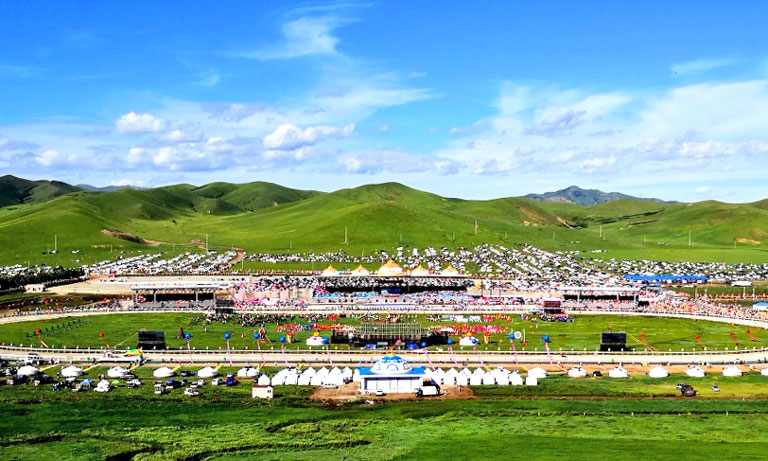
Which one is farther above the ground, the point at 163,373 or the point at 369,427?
the point at 163,373

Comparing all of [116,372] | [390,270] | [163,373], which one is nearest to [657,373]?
[163,373]

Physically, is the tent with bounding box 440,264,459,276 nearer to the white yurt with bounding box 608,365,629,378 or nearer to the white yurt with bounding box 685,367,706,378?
the white yurt with bounding box 608,365,629,378

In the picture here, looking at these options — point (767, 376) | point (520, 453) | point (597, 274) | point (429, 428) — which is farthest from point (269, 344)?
point (597, 274)

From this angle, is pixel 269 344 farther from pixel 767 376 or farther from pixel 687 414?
pixel 767 376

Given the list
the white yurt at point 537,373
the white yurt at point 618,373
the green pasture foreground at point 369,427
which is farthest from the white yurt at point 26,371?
the white yurt at point 618,373

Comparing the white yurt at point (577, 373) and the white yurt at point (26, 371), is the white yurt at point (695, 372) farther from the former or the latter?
the white yurt at point (26, 371)

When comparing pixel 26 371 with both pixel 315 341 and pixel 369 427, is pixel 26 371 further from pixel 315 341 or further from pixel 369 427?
pixel 369 427

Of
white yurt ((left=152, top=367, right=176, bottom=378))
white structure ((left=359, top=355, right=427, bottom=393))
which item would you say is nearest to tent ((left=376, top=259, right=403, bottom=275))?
white yurt ((left=152, top=367, right=176, bottom=378))
